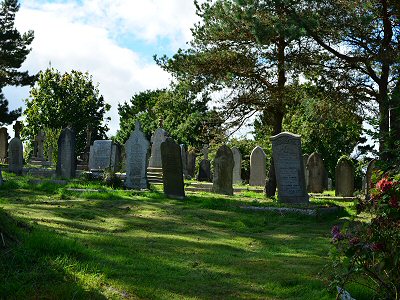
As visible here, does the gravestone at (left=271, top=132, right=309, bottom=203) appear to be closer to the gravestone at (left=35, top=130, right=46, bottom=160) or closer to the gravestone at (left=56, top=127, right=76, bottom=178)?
the gravestone at (left=56, top=127, right=76, bottom=178)

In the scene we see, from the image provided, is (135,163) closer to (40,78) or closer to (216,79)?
(216,79)

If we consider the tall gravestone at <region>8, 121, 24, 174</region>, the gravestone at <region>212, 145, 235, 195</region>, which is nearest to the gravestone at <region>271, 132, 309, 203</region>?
the gravestone at <region>212, 145, 235, 195</region>

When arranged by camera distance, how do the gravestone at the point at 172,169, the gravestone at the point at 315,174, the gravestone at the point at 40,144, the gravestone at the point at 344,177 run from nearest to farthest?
1. the gravestone at the point at 172,169
2. the gravestone at the point at 344,177
3. the gravestone at the point at 315,174
4. the gravestone at the point at 40,144

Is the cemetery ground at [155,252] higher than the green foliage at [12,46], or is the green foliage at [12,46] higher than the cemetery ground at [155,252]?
the green foliage at [12,46]

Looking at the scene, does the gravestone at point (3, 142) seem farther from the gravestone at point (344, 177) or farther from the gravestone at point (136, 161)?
the gravestone at point (344, 177)

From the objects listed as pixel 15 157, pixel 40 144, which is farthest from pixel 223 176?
pixel 40 144

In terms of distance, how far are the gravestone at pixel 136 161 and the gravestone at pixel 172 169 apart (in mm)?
2630

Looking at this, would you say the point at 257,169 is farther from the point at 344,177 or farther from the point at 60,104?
the point at 60,104

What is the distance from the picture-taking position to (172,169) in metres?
16.0

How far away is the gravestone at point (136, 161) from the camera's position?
18.5 metres

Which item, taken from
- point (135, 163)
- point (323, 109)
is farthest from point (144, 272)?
point (323, 109)

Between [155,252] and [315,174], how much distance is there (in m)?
18.0

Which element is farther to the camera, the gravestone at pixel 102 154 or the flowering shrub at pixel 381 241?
the gravestone at pixel 102 154

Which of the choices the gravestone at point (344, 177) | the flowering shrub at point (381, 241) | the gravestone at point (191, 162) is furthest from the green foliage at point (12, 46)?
the flowering shrub at point (381, 241)
